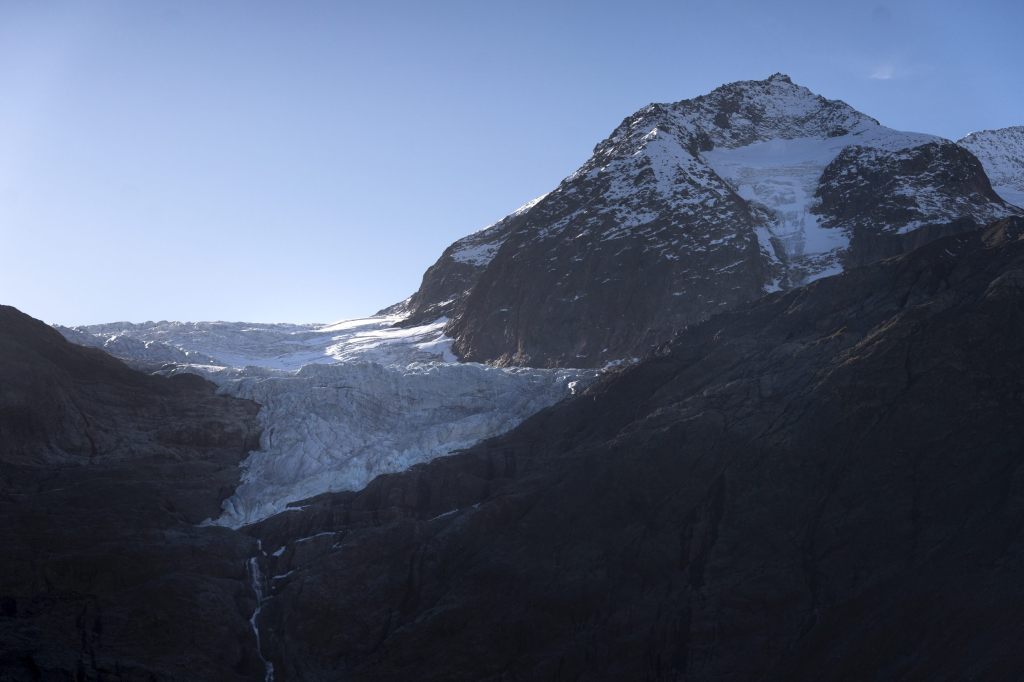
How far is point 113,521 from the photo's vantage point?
59.3m

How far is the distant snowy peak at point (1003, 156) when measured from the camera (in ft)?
416

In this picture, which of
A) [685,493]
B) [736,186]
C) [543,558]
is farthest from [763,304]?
[736,186]

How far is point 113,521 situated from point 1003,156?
387 ft

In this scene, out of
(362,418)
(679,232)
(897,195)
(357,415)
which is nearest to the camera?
(362,418)

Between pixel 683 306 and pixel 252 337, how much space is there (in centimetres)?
4136

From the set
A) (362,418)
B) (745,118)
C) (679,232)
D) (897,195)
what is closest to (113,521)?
(362,418)

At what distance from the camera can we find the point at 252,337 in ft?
364

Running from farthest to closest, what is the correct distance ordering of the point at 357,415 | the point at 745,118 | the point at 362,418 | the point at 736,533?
1. the point at 745,118
2. the point at 357,415
3. the point at 362,418
4. the point at 736,533

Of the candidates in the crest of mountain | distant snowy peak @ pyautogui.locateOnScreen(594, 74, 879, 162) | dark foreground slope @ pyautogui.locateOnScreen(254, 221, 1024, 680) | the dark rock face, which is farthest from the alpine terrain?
distant snowy peak @ pyautogui.locateOnScreen(594, 74, 879, 162)

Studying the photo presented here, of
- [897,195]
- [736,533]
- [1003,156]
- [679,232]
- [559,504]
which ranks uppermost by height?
[1003,156]

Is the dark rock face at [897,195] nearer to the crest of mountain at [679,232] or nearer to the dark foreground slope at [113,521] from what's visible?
the crest of mountain at [679,232]

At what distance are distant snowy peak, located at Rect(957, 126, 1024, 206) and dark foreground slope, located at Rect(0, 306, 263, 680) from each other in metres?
83.5

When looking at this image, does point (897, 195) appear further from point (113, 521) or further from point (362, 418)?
point (113, 521)

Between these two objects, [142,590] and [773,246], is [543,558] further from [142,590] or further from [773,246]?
[773,246]
